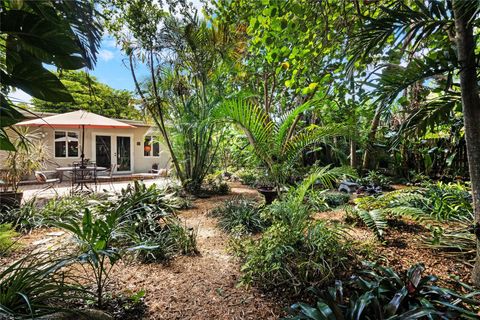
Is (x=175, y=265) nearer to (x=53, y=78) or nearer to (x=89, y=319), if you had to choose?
(x=89, y=319)

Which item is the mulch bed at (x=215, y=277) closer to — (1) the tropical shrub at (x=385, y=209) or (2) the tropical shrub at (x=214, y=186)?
(1) the tropical shrub at (x=385, y=209)

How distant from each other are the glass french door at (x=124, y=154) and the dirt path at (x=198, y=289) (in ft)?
36.1

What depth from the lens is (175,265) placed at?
2.65 metres

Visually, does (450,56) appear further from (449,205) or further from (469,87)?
(449,205)

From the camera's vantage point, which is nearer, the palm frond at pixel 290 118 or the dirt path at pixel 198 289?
the dirt path at pixel 198 289

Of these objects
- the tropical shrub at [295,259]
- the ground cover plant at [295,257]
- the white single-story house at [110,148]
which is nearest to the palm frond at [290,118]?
the ground cover plant at [295,257]

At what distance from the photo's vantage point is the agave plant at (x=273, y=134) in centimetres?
372

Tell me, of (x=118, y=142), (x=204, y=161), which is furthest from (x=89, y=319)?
(x=118, y=142)

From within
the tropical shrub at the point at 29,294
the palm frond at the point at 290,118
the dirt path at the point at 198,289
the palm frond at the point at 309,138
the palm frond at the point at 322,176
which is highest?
the palm frond at the point at 290,118

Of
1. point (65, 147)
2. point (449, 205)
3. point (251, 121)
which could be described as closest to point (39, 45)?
point (251, 121)

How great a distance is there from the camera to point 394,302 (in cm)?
151

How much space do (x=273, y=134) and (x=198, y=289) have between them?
2631 mm

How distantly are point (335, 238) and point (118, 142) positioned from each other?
12534 millimetres

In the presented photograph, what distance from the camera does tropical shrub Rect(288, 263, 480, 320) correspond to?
1462mm
